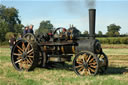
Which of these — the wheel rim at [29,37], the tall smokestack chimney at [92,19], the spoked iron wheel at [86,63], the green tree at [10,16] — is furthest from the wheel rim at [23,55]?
the green tree at [10,16]

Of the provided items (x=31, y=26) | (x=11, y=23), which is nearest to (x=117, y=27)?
(x=11, y=23)

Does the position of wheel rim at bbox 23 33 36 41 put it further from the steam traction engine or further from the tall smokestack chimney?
the tall smokestack chimney

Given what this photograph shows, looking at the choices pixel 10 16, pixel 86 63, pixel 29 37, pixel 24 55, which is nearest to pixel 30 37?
pixel 29 37

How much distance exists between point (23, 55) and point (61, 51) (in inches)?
63.3

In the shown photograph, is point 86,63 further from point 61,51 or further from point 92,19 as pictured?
point 92,19

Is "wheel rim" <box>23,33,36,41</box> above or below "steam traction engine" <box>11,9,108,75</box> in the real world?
above

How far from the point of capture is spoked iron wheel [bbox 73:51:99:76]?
736cm

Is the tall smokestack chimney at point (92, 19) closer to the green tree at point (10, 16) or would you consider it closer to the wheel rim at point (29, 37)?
the wheel rim at point (29, 37)

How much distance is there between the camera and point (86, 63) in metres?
7.44

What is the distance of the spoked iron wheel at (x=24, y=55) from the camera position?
8.27 m

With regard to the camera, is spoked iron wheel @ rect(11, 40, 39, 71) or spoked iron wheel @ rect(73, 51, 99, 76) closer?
spoked iron wheel @ rect(73, 51, 99, 76)

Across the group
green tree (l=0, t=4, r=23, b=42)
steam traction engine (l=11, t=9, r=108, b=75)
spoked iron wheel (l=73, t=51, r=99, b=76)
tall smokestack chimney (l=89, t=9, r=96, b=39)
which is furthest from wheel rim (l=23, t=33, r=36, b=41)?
green tree (l=0, t=4, r=23, b=42)

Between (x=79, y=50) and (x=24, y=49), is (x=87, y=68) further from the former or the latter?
(x=24, y=49)

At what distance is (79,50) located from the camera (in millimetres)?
7797
